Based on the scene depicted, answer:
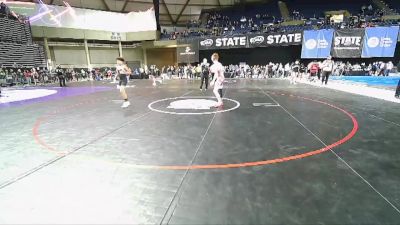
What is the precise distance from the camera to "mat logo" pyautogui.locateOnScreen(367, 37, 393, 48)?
20375 millimetres

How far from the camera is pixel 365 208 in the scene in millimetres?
2355

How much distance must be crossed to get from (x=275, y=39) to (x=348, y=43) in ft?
21.0

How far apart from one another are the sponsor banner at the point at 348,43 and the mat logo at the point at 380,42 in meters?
0.68

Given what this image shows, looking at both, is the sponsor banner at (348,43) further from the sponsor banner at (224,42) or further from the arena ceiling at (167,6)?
the arena ceiling at (167,6)

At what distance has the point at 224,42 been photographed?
25.8m

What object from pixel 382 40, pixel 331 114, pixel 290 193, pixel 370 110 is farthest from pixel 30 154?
pixel 382 40

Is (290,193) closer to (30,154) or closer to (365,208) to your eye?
(365,208)

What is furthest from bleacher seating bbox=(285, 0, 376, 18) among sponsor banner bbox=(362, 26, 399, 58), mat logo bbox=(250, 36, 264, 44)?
sponsor banner bbox=(362, 26, 399, 58)

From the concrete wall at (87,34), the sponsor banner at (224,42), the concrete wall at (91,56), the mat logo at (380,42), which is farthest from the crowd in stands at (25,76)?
the mat logo at (380,42)

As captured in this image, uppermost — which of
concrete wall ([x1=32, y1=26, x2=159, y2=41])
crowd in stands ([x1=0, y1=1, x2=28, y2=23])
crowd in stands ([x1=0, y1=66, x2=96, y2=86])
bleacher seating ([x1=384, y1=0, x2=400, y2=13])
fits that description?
bleacher seating ([x1=384, y1=0, x2=400, y2=13])

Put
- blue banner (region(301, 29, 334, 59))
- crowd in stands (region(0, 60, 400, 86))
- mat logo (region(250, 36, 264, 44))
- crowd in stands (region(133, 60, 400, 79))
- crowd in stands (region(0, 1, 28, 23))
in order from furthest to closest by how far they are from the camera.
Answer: mat logo (region(250, 36, 264, 44)) < blue banner (region(301, 29, 334, 59)) < crowd in stands (region(133, 60, 400, 79)) < crowd in stands (region(0, 1, 28, 23)) < crowd in stands (region(0, 60, 400, 86))

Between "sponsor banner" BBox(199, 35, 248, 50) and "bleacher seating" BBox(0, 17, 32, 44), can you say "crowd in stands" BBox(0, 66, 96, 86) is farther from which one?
"sponsor banner" BBox(199, 35, 248, 50)

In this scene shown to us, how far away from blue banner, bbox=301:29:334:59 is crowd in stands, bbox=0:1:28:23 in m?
26.6

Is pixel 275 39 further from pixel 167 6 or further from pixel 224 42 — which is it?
pixel 167 6
